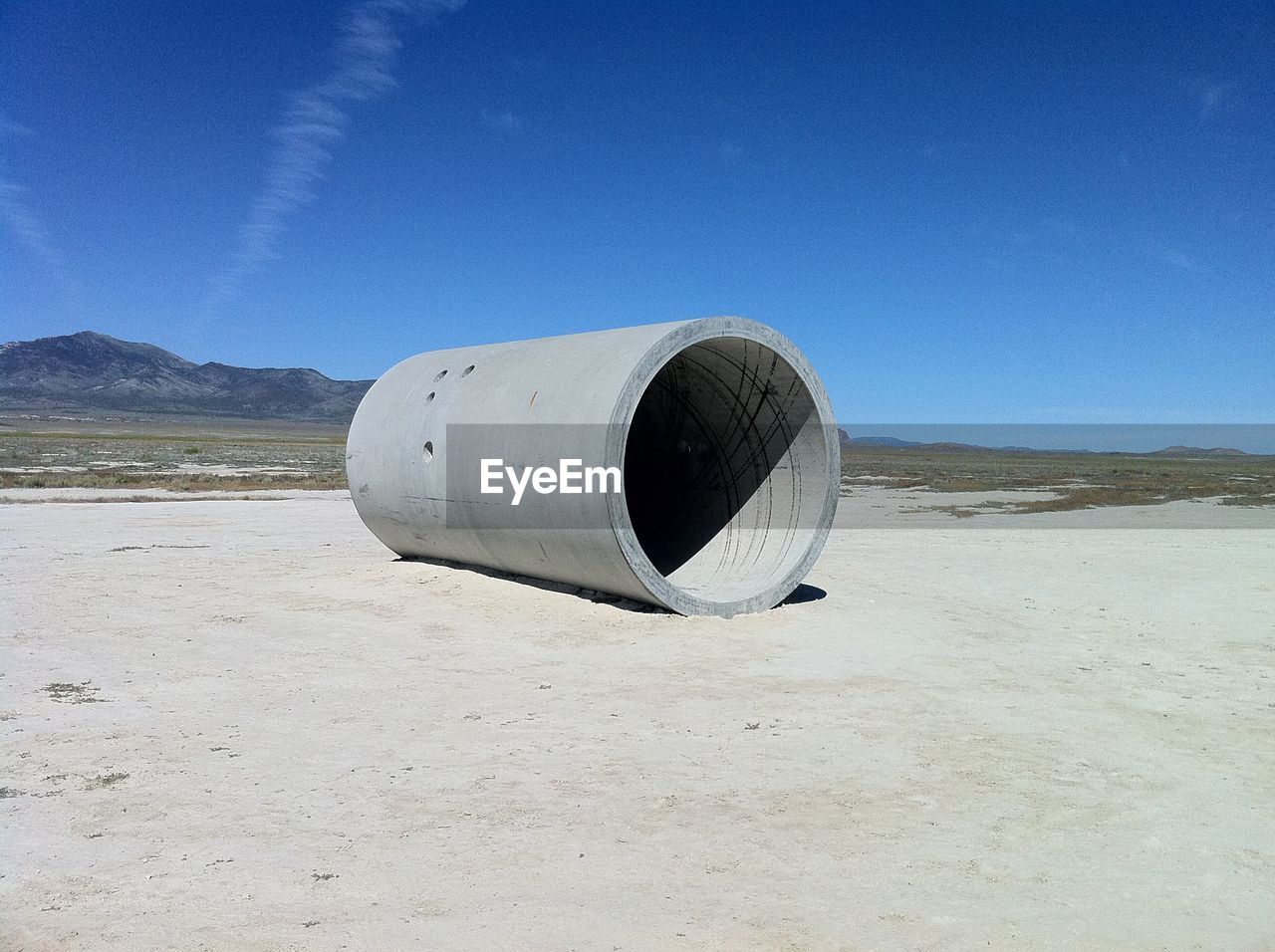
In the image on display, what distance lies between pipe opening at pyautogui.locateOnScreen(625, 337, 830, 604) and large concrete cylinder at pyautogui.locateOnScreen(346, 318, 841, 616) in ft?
0.08

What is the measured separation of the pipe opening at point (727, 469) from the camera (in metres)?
11.3

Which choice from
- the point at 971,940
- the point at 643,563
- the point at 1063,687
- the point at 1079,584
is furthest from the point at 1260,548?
the point at 971,940

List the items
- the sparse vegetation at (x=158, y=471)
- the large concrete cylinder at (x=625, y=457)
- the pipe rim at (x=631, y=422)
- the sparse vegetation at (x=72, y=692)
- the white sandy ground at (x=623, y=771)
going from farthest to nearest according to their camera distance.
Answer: the sparse vegetation at (x=158, y=471) < the large concrete cylinder at (x=625, y=457) < the pipe rim at (x=631, y=422) < the sparse vegetation at (x=72, y=692) < the white sandy ground at (x=623, y=771)

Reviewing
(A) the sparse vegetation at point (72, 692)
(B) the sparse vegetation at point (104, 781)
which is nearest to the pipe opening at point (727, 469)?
(A) the sparse vegetation at point (72, 692)

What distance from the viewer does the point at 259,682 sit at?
8.07 m

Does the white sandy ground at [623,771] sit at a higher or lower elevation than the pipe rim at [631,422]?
lower

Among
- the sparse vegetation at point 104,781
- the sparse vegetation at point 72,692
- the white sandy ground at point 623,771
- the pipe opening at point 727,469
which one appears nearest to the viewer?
the white sandy ground at point 623,771

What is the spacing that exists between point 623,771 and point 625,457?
6.09 metres

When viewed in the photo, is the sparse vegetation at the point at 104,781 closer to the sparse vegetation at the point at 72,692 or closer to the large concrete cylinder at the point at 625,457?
the sparse vegetation at the point at 72,692

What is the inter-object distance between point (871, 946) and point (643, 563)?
575 cm

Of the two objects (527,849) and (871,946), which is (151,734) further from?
(871,946)

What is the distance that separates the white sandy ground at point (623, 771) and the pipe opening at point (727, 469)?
36.5 inches

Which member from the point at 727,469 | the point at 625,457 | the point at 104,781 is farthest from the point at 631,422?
the point at 104,781

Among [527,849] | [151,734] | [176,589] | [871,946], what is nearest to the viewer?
[871,946]
